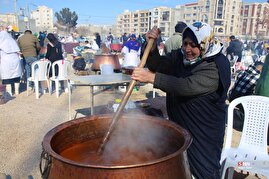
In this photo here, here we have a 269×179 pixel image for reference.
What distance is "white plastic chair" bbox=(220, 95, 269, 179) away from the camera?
2648 mm

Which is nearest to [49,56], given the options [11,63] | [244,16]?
[11,63]

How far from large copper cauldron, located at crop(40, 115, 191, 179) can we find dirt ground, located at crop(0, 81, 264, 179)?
1.90m

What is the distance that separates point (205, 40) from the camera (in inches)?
67.5

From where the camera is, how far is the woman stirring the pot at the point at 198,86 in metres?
1.66

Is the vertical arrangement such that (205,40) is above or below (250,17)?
below

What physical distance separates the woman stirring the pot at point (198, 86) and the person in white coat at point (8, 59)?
5722 millimetres

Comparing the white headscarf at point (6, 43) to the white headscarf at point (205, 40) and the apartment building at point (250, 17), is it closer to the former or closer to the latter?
the white headscarf at point (205, 40)

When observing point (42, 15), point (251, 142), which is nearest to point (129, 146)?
point (251, 142)

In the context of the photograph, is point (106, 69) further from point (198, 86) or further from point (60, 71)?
point (198, 86)

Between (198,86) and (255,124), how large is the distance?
65.6 inches

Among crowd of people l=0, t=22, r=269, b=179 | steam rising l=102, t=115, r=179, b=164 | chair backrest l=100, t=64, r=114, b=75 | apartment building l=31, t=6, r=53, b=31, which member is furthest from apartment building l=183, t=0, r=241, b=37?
steam rising l=102, t=115, r=179, b=164

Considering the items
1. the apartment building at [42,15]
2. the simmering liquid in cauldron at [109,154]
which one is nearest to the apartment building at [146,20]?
the apartment building at [42,15]

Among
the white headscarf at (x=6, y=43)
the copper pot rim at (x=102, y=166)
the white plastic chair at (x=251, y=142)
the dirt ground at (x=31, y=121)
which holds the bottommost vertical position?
the dirt ground at (x=31, y=121)

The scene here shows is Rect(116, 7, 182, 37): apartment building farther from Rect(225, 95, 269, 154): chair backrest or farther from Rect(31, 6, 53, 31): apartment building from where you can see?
Rect(225, 95, 269, 154): chair backrest
